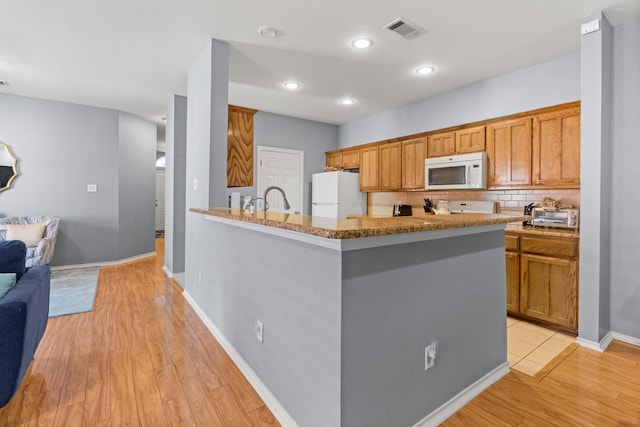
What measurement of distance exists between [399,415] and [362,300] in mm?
624

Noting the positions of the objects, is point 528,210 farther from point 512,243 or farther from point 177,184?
point 177,184

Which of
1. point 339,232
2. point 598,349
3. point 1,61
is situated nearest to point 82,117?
point 1,61

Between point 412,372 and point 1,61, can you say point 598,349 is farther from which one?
point 1,61

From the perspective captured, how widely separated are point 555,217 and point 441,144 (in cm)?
166

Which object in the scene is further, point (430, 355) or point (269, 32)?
point (269, 32)

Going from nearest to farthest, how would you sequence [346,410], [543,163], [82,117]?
1. [346,410]
2. [543,163]
3. [82,117]

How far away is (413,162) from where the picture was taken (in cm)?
479

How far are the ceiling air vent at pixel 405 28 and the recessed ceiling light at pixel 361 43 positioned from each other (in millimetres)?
275

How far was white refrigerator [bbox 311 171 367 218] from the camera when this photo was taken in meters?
5.39

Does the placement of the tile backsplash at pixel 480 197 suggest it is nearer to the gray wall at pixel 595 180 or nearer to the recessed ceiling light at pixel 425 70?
the gray wall at pixel 595 180

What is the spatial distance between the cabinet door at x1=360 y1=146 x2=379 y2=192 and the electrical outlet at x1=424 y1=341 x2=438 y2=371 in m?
3.90

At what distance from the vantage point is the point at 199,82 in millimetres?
3428

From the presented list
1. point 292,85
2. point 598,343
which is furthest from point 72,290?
point 598,343

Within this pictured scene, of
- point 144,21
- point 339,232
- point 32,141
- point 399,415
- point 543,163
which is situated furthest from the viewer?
point 32,141
